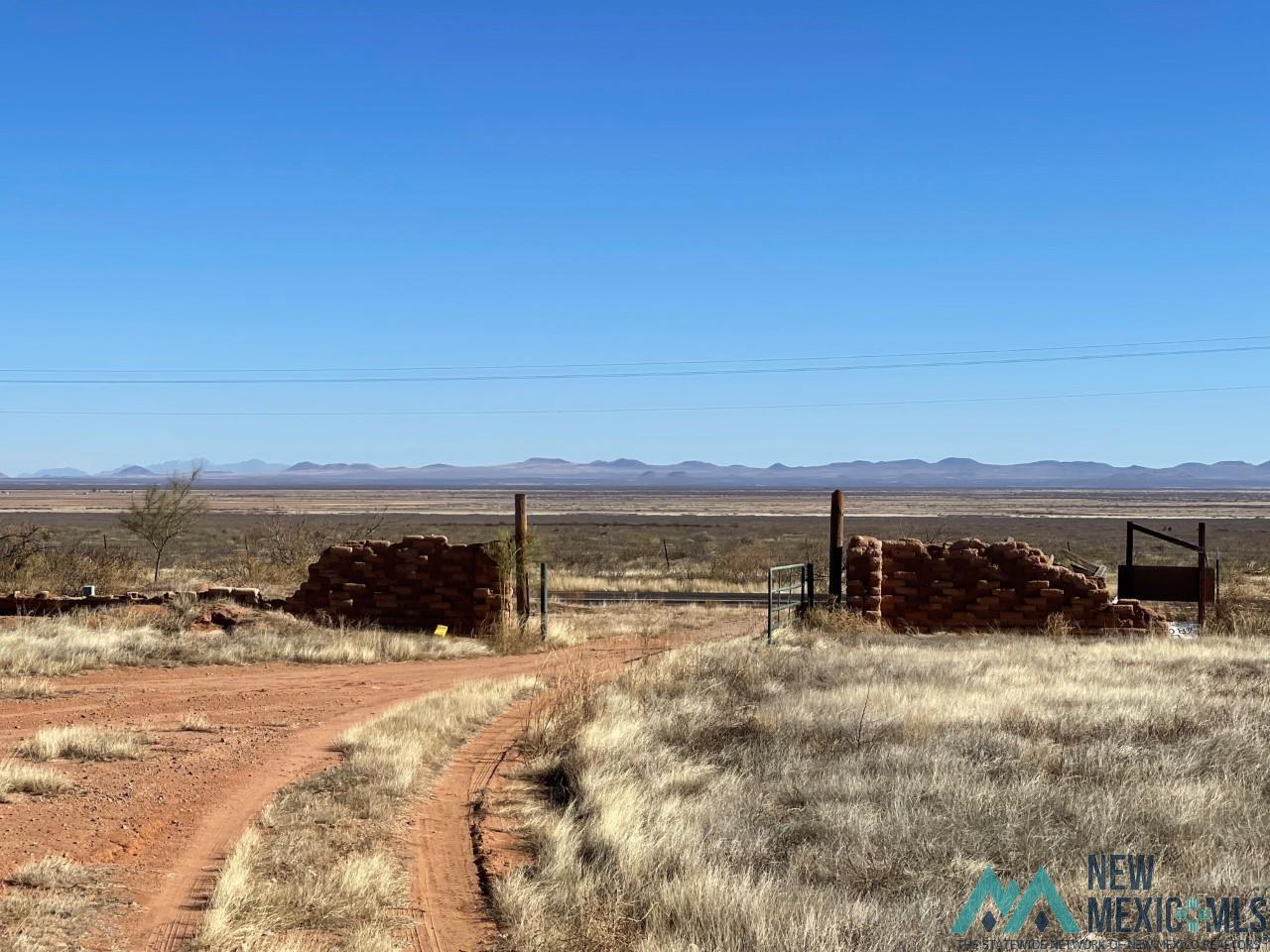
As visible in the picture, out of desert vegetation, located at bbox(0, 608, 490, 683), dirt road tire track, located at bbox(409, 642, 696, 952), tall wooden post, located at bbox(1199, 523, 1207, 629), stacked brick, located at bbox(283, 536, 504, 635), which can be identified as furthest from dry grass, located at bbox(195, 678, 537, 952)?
tall wooden post, located at bbox(1199, 523, 1207, 629)

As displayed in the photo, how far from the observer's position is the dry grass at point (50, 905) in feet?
20.1

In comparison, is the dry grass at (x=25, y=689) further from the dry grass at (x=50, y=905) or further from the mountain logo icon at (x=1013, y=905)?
the mountain logo icon at (x=1013, y=905)

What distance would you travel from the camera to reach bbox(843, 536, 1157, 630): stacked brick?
21516mm

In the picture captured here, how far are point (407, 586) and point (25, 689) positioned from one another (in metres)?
7.88

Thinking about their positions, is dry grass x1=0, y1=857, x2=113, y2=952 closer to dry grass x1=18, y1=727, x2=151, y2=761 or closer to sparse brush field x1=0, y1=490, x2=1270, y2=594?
dry grass x1=18, y1=727, x2=151, y2=761

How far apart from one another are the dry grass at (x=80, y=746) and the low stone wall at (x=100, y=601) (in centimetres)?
977

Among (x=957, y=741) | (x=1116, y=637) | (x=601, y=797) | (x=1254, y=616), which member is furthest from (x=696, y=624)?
(x=601, y=797)

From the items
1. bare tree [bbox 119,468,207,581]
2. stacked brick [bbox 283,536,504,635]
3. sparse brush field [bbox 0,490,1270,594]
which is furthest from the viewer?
bare tree [bbox 119,468,207,581]

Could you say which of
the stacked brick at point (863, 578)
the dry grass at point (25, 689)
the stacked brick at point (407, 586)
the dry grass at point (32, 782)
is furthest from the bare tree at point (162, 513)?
the dry grass at point (32, 782)

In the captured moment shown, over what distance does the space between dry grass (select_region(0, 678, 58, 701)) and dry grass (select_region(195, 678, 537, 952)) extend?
15.6 ft

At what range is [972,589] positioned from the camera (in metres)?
22.1

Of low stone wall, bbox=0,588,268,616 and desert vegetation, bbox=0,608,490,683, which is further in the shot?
low stone wall, bbox=0,588,268,616

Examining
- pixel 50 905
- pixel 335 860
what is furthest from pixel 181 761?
pixel 50 905

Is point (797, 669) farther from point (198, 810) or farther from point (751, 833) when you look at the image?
point (198, 810)
